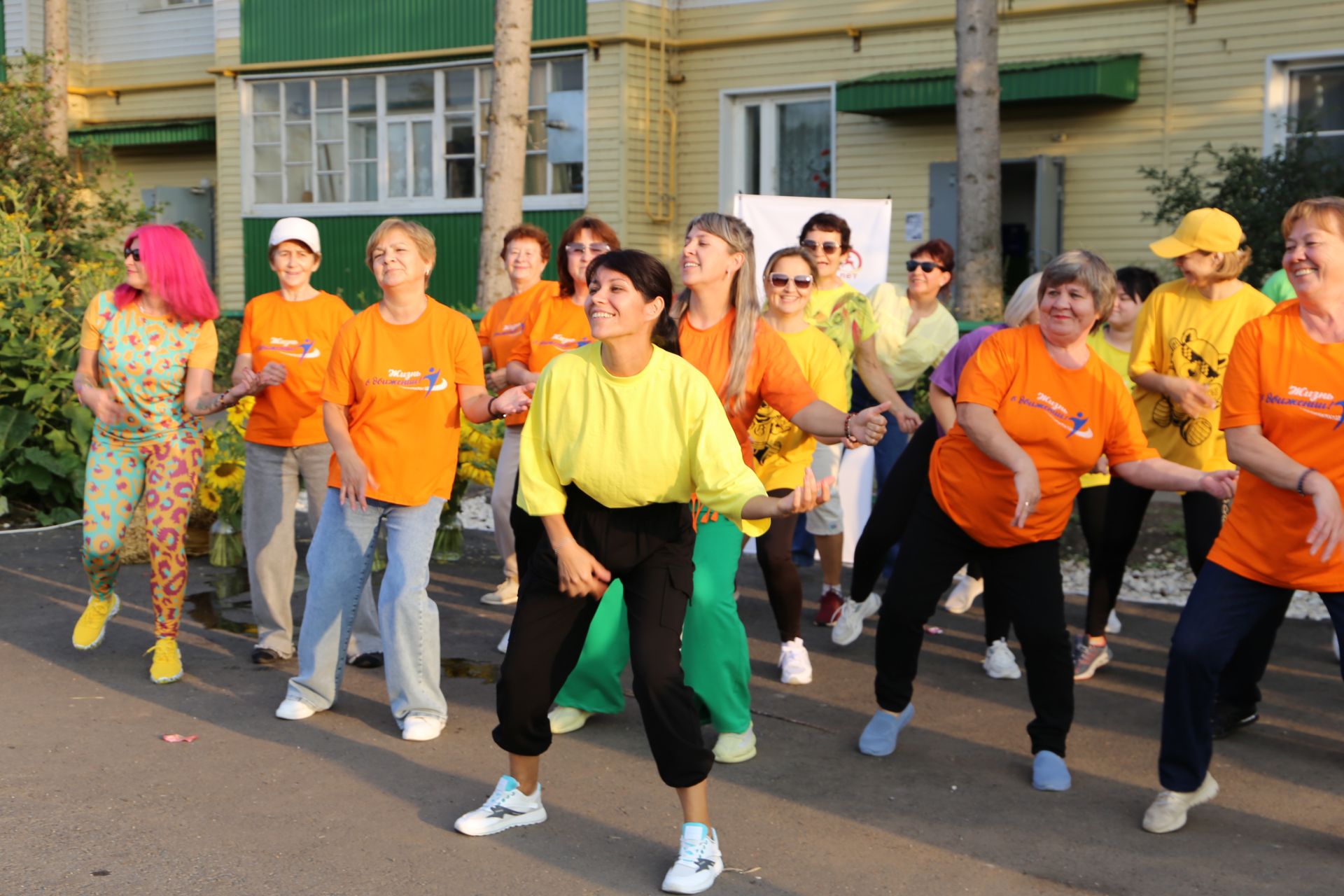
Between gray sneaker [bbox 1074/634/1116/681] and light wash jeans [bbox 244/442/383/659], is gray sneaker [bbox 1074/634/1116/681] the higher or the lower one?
the lower one

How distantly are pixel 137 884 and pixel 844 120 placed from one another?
17.1 metres

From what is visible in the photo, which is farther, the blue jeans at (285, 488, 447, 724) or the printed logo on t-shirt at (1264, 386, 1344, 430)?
the blue jeans at (285, 488, 447, 724)

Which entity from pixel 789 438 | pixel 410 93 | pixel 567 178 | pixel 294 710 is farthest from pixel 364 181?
pixel 294 710

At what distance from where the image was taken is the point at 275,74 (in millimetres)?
23922

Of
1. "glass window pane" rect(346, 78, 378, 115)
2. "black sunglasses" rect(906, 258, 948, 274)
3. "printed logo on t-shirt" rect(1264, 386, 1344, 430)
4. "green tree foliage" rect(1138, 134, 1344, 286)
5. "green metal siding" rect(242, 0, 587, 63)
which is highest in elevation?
"green metal siding" rect(242, 0, 587, 63)

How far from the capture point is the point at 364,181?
23.5 m

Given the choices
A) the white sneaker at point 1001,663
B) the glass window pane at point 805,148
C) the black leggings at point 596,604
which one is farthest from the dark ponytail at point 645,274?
the glass window pane at point 805,148

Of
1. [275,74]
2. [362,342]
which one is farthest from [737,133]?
[362,342]

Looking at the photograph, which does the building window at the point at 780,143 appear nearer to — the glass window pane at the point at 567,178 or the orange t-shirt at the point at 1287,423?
the glass window pane at the point at 567,178

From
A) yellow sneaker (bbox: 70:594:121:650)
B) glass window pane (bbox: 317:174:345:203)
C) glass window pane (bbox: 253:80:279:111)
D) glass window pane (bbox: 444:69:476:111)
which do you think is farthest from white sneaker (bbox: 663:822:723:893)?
glass window pane (bbox: 253:80:279:111)

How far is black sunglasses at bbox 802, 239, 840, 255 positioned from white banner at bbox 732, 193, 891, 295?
7.45ft

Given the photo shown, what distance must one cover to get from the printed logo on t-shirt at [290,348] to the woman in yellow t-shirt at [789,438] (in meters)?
2.00

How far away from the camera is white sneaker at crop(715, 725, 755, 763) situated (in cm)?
545

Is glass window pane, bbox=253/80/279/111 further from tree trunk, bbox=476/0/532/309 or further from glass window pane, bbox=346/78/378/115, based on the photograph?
tree trunk, bbox=476/0/532/309
